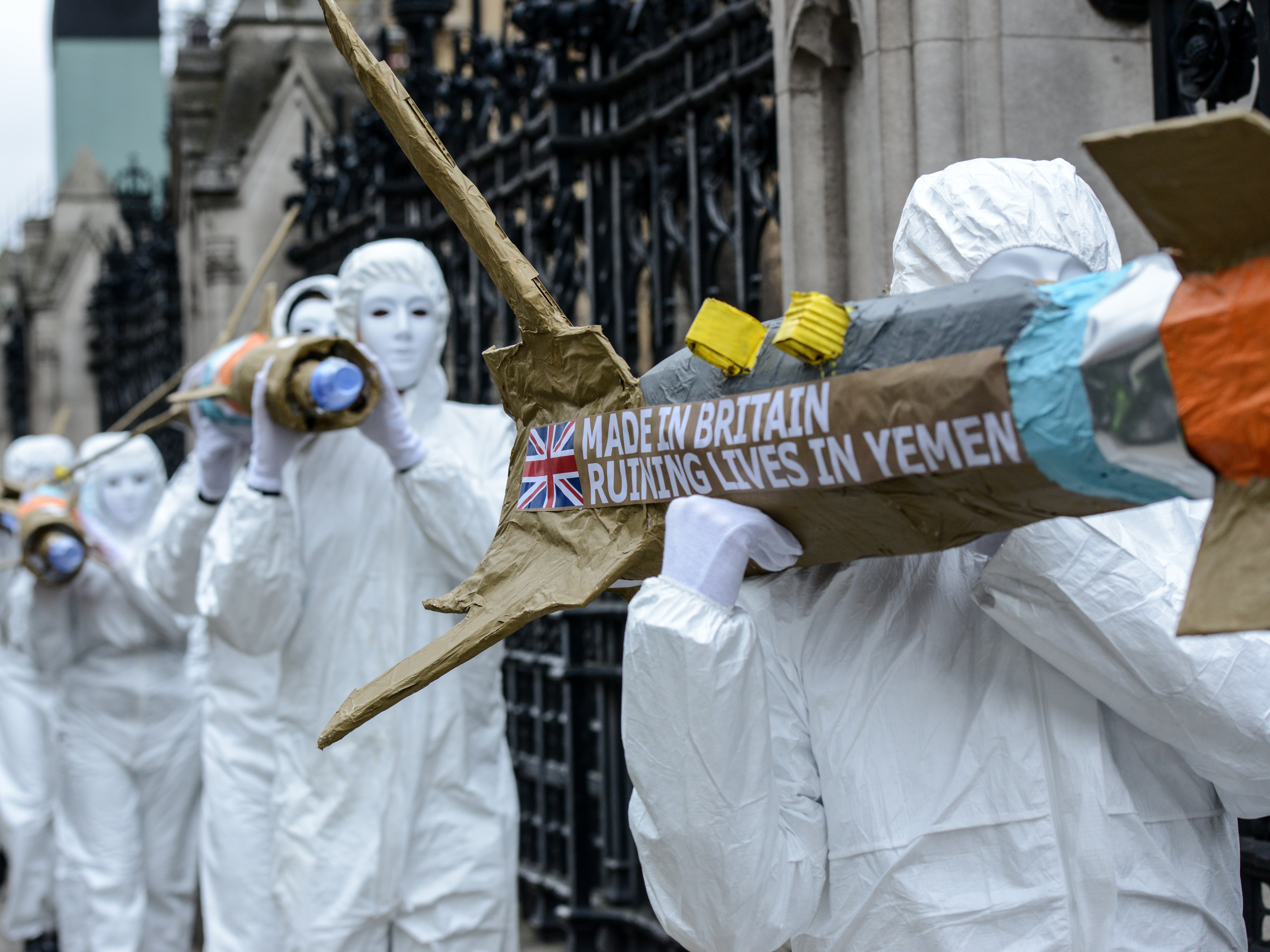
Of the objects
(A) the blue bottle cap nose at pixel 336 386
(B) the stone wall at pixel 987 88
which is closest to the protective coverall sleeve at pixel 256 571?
(A) the blue bottle cap nose at pixel 336 386

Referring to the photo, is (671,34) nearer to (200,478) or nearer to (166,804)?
(200,478)

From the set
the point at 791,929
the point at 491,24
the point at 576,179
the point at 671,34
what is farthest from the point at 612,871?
the point at 491,24

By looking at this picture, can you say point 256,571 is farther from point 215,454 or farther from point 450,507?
point 215,454

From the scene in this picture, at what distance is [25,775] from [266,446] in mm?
4076

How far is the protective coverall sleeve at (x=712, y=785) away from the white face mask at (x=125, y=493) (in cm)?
508

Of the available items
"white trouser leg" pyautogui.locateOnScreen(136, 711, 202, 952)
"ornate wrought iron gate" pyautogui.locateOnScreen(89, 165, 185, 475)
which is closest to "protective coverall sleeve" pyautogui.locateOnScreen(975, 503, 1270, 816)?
"white trouser leg" pyautogui.locateOnScreen(136, 711, 202, 952)

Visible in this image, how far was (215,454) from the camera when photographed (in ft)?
14.4

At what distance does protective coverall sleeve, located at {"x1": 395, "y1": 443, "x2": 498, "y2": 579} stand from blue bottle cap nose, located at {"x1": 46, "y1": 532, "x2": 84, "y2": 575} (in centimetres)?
241

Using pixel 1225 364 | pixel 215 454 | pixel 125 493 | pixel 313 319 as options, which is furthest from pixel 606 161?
pixel 1225 364

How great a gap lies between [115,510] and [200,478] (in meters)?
2.32

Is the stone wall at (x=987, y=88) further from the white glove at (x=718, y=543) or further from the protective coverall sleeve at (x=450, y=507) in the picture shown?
the white glove at (x=718, y=543)

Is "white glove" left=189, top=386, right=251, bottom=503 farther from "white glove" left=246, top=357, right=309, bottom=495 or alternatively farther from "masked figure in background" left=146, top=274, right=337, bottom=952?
"white glove" left=246, top=357, right=309, bottom=495

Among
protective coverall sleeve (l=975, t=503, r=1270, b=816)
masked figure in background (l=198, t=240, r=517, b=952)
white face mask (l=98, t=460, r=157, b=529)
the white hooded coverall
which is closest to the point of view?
Result: protective coverall sleeve (l=975, t=503, r=1270, b=816)

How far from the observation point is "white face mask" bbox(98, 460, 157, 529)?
6.54 metres
